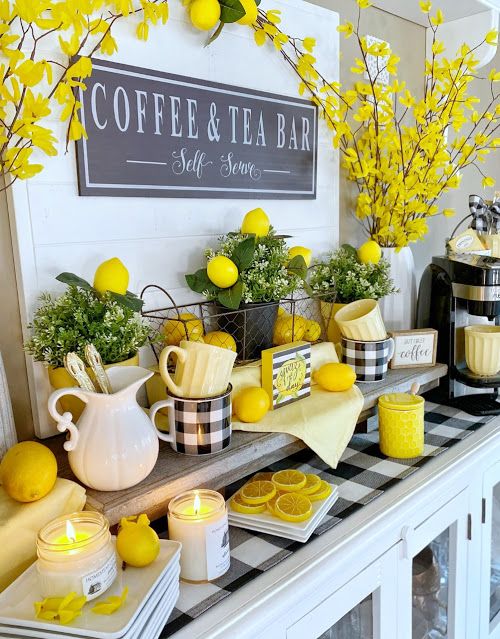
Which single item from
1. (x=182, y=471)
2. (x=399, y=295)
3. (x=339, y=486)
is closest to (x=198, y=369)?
(x=182, y=471)

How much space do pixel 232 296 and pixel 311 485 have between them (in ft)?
1.26

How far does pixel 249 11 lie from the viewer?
44.3 inches

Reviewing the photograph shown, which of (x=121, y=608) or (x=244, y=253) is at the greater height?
(x=244, y=253)

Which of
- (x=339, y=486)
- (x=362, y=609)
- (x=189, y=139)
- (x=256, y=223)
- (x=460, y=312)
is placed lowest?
(x=362, y=609)

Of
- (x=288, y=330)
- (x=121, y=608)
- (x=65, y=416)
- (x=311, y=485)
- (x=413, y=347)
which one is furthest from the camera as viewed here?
(x=413, y=347)

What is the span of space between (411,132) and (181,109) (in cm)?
68

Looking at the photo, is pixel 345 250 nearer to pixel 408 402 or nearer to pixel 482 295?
pixel 482 295

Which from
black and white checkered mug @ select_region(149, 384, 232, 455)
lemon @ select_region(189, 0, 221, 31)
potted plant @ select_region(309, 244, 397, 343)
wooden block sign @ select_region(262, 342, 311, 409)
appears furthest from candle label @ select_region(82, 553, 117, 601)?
lemon @ select_region(189, 0, 221, 31)

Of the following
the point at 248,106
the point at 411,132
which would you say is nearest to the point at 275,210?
the point at 248,106

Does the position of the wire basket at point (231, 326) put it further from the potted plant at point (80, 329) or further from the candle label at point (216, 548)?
the candle label at point (216, 548)

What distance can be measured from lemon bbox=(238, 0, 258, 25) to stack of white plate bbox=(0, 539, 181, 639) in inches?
39.0

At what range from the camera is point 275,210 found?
1.36 meters

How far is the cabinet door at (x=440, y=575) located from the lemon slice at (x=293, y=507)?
255 millimetres

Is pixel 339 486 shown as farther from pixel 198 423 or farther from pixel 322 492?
pixel 198 423
